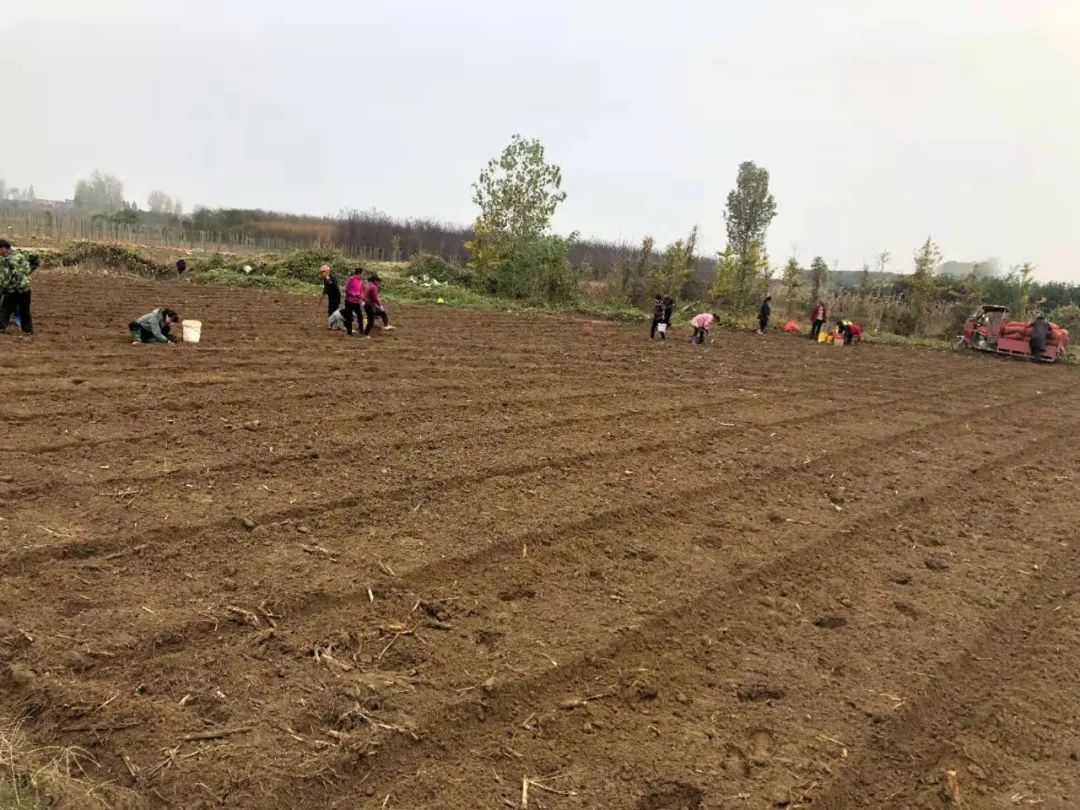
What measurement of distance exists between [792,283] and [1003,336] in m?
8.56

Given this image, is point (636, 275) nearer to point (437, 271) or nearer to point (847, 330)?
point (437, 271)

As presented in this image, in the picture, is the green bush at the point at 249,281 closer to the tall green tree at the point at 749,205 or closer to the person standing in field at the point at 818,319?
the person standing in field at the point at 818,319

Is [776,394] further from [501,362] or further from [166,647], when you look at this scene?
[166,647]

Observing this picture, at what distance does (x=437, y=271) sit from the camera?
29578mm

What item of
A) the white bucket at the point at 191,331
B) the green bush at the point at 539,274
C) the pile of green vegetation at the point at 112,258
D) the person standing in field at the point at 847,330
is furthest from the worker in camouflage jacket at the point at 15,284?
the person standing in field at the point at 847,330

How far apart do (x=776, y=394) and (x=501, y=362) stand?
14.1 feet

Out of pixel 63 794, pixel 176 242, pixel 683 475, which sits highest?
pixel 176 242

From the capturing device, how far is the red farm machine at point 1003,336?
21.4 meters

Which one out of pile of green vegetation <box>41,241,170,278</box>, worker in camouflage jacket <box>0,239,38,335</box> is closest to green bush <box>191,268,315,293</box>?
pile of green vegetation <box>41,241,170,278</box>

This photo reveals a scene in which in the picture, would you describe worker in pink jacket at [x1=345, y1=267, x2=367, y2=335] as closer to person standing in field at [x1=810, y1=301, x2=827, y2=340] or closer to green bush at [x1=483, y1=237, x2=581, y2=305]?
green bush at [x1=483, y1=237, x2=581, y2=305]

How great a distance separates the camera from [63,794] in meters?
2.39

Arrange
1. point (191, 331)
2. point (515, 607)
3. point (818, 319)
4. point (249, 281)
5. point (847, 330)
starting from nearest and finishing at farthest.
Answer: point (515, 607)
point (191, 331)
point (847, 330)
point (818, 319)
point (249, 281)

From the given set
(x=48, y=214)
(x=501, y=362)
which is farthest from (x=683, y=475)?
(x=48, y=214)

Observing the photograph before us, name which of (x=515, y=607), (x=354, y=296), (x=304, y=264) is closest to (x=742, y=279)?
(x=304, y=264)
